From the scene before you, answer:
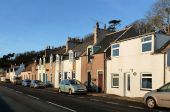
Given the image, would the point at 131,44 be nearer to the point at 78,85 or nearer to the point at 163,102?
the point at 78,85

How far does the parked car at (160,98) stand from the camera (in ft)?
68.2

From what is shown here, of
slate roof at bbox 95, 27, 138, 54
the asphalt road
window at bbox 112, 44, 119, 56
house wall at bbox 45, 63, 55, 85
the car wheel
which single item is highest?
slate roof at bbox 95, 27, 138, 54

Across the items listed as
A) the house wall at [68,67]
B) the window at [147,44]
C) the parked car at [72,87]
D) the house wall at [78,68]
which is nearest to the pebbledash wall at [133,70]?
the window at [147,44]

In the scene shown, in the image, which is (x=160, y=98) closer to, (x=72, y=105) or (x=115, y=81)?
(x=72, y=105)

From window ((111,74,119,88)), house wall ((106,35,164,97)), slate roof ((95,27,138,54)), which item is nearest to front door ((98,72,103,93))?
house wall ((106,35,164,97))

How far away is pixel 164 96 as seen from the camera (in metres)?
20.9

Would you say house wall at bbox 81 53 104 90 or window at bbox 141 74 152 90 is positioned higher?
house wall at bbox 81 53 104 90

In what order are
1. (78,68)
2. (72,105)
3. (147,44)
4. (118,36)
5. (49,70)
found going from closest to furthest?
(72,105)
(147,44)
(118,36)
(78,68)
(49,70)

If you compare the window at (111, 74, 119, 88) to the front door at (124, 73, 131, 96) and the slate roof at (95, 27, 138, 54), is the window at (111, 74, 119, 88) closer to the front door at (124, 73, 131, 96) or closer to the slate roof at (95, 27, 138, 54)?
the front door at (124, 73, 131, 96)

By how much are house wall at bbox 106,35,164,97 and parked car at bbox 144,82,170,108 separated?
273 inches

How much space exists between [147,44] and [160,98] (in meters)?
10.8

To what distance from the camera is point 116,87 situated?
36.6 m

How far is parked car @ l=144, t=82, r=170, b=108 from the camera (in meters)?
20.8

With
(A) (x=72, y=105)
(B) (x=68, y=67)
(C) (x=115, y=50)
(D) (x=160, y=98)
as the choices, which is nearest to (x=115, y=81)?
(C) (x=115, y=50)
